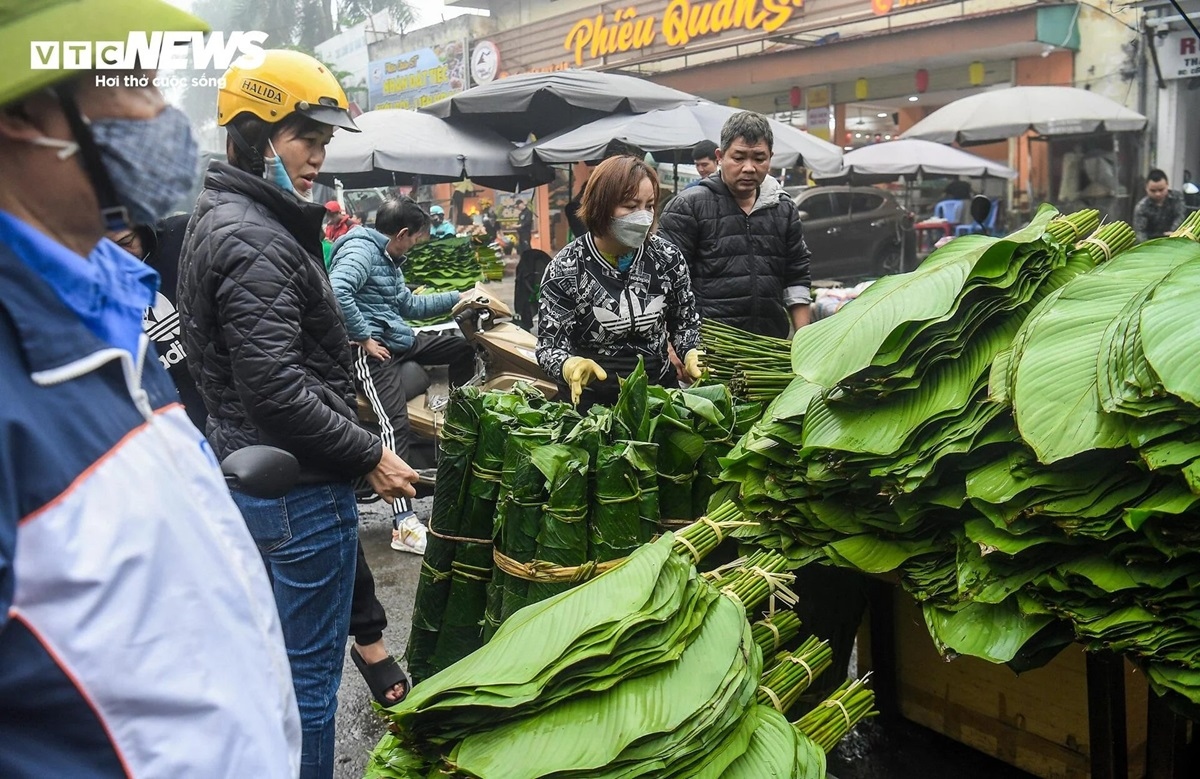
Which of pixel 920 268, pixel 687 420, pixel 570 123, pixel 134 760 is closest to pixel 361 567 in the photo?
pixel 687 420

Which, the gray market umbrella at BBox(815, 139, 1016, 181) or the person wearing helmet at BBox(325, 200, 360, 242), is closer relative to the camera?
the person wearing helmet at BBox(325, 200, 360, 242)

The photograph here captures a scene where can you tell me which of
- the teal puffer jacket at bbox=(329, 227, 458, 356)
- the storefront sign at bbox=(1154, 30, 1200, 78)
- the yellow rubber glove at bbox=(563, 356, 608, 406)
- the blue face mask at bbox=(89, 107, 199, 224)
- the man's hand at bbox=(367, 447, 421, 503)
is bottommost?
the man's hand at bbox=(367, 447, 421, 503)

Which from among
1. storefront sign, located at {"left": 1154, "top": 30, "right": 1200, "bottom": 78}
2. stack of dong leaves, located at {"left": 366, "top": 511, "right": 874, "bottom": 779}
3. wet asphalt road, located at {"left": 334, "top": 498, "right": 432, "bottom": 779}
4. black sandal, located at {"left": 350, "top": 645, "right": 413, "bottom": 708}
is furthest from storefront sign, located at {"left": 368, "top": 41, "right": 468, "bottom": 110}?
stack of dong leaves, located at {"left": 366, "top": 511, "right": 874, "bottom": 779}

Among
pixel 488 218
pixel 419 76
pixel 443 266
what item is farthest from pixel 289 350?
pixel 419 76

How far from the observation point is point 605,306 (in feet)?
11.6

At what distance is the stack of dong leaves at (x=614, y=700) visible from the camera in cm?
159

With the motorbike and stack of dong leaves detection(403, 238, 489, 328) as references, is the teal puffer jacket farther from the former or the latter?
stack of dong leaves detection(403, 238, 489, 328)

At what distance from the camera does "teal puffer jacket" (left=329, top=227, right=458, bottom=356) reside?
206 inches

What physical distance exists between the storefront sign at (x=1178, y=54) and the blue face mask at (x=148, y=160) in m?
15.5

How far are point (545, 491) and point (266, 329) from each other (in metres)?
0.82

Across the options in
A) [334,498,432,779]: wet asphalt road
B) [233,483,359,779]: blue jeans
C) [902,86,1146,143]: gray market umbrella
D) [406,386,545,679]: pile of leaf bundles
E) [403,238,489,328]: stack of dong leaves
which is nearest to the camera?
[233,483,359,779]: blue jeans

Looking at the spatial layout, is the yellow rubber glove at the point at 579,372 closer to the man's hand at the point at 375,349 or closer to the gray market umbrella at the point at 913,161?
the man's hand at the point at 375,349

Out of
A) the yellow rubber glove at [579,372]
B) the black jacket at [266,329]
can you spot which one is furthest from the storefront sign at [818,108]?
the black jacket at [266,329]

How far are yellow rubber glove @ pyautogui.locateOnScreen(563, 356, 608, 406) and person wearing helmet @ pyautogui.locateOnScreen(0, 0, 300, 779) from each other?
2.30 metres
